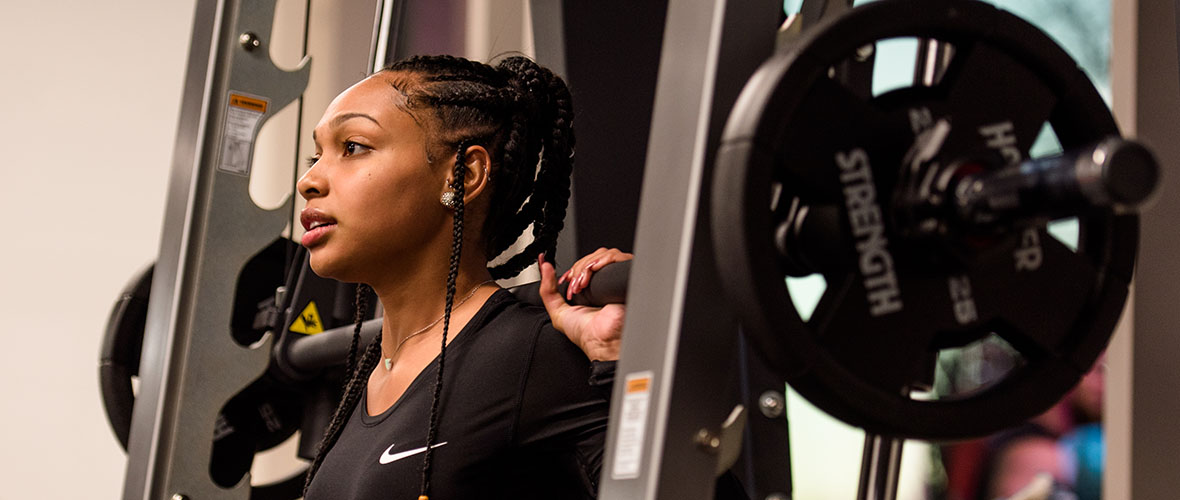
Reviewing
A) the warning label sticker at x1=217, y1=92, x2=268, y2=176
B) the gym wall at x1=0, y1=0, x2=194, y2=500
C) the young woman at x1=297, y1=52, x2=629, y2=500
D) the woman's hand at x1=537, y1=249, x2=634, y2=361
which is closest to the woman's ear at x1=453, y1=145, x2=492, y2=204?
the young woman at x1=297, y1=52, x2=629, y2=500

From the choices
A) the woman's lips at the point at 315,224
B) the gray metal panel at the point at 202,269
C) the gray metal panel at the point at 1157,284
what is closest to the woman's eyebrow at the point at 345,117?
the woman's lips at the point at 315,224

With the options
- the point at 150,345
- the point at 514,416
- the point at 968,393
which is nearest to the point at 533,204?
the point at 514,416

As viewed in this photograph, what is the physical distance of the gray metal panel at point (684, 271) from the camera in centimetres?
74

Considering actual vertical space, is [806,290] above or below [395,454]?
above

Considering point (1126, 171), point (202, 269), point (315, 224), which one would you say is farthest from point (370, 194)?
point (1126, 171)

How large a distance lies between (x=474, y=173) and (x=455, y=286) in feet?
0.47

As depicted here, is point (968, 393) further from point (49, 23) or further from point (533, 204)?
point (49, 23)

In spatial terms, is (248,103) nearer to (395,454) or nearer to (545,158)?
(545,158)

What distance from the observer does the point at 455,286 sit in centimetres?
138

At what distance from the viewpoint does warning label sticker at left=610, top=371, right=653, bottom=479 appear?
2.45ft

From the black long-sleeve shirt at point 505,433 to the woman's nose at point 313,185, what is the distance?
11.1 inches

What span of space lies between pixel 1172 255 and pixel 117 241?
2.91 meters

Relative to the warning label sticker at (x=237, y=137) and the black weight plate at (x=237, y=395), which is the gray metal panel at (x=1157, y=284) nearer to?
the warning label sticker at (x=237, y=137)

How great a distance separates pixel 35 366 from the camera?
307cm
